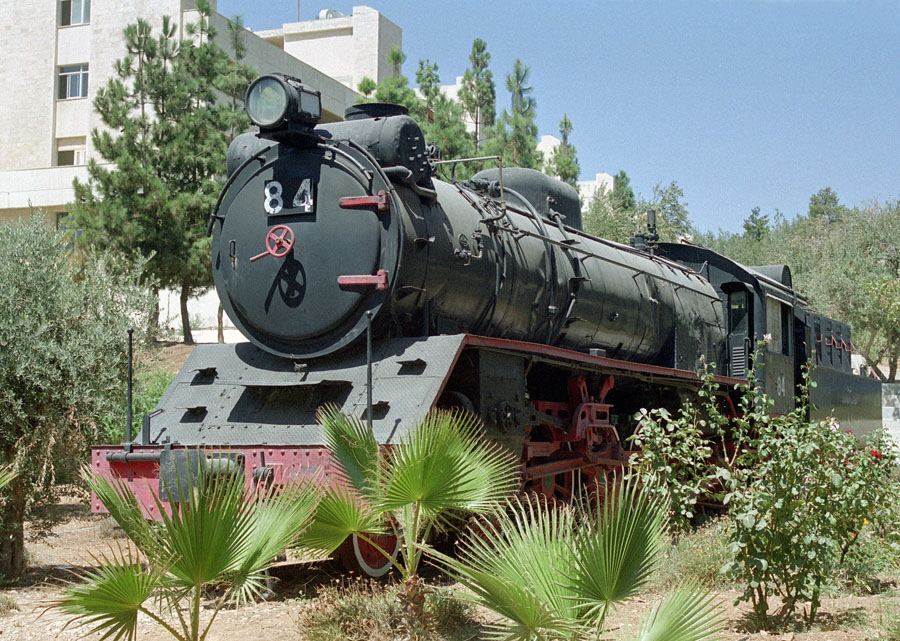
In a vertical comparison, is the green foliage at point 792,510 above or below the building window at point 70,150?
below

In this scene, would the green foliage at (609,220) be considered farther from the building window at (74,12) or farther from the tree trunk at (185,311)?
the building window at (74,12)

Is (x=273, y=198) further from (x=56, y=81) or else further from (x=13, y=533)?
(x=56, y=81)

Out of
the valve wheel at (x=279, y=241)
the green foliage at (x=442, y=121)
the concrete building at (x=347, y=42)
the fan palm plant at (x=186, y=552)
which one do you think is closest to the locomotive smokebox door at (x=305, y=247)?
the valve wheel at (x=279, y=241)

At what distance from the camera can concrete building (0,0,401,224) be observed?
3250 centimetres

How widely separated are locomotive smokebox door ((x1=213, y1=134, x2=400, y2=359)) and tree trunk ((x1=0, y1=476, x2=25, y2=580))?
2171mm

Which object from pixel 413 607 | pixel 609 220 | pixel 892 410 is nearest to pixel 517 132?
pixel 609 220

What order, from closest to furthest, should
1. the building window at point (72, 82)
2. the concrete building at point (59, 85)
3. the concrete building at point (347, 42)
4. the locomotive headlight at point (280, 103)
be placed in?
the locomotive headlight at point (280, 103), the concrete building at point (59, 85), the building window at point (72, 82), the concrete building at point (347, 42)

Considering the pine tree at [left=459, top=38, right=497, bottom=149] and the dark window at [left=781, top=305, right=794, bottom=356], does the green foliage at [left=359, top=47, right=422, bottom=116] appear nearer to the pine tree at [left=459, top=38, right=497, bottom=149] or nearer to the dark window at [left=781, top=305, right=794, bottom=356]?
the pine tree at [left=459, top=38, right=497, bottom=149]

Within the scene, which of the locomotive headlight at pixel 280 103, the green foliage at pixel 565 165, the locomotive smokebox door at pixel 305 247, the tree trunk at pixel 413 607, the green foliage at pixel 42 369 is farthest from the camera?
the green foliage at pixel 565 165

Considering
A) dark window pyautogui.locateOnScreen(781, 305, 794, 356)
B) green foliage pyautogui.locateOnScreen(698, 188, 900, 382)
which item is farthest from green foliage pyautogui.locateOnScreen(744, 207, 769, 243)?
dark window pyautogui.locateOnScreen(781, 305, 794, 356)

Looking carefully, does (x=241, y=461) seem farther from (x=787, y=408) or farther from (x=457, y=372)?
(x=787, y=408)

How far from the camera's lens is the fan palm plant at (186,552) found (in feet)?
10.8

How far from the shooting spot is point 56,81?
3459 cm

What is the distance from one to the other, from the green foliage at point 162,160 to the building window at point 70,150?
41.8 feet
